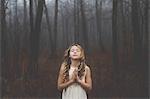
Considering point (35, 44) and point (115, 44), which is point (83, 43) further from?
point (35, 44)

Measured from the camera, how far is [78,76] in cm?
335

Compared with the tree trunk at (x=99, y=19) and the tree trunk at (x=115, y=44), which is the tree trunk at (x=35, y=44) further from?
the tree trunk at (x=115, y=44)

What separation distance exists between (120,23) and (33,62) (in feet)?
5.39

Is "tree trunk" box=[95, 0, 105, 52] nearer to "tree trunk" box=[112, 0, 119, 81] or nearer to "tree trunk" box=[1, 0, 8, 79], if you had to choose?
"tree trunk" box=[112, 0, 119, 81]

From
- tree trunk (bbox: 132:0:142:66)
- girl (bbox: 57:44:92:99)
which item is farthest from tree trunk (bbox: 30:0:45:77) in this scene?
girl (bbox: 57:44:92:99)

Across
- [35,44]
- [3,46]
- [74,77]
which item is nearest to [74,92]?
[74,77]

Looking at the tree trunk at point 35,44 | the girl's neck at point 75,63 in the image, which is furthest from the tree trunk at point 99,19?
the girl's neck at point 75,63

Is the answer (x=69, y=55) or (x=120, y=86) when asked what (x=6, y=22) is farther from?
(x=69, y=55)

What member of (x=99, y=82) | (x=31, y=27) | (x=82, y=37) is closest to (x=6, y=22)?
(x=31, y=27)

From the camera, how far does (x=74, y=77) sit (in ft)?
10.9

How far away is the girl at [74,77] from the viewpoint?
3.33 meters

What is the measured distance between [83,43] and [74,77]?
11.3ft

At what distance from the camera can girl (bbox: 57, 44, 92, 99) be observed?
333cm

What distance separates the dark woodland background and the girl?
3318 mm
